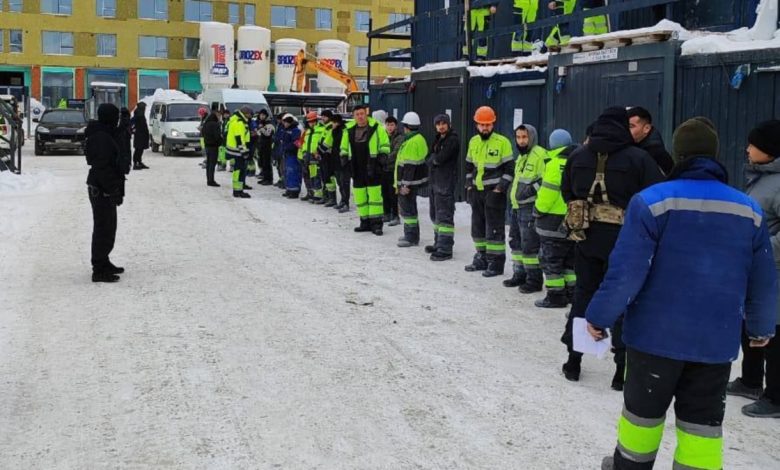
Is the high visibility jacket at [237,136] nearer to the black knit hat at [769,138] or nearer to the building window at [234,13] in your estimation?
the black knit hat at [769,138]

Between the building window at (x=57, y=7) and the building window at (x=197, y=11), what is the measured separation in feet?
24.7

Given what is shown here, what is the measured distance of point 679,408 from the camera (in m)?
3.68

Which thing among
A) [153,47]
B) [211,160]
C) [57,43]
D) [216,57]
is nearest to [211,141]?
[211,160]

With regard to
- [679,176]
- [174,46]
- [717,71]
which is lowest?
[679,176]

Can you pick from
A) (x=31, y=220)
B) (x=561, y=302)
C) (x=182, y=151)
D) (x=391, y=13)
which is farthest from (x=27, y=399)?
(x=391, y=13)

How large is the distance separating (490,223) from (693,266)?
6.02 meters

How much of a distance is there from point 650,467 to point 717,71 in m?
6.57

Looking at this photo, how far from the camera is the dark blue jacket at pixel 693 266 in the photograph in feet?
11.7

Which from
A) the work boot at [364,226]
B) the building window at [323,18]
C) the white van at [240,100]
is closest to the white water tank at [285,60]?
the building window at [323,18]

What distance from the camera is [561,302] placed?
8.18 m

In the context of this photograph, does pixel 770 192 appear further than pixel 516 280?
No

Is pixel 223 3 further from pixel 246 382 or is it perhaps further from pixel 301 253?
pixel 246 382

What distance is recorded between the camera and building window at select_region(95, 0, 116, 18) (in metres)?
57.0

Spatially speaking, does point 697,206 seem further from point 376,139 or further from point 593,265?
point 376,139
